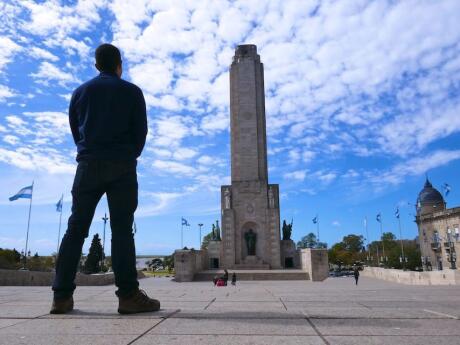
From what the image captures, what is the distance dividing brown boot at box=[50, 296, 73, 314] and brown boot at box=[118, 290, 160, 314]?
1.92ft

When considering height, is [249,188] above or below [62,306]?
above

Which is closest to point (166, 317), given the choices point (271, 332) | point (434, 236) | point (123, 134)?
point (271, 332)

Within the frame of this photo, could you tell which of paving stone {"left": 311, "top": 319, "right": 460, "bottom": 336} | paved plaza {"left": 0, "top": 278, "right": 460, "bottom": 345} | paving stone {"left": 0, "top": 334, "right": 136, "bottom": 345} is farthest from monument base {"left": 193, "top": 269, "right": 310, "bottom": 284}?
paving stone {"left": 0, "top": 334, "right": 136, "bottom": 345}

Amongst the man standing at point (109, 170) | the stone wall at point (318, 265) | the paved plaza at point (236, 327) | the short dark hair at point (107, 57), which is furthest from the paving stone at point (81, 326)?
the stone wall at point (318, 265)

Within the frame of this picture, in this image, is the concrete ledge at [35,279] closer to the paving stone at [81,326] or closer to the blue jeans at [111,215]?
the blue jeans at [111,215]

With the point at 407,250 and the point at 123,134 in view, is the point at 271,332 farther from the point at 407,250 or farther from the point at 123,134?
the point at 407,250

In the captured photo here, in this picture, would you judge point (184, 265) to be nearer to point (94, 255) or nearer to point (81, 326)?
point (94, 255)

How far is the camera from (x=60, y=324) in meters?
3.78

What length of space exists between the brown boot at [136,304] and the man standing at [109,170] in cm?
3

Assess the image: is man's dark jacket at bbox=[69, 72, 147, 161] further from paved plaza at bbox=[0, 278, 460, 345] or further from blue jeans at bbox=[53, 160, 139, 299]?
paved plaza at bbox=[0, 278, 460, 345]

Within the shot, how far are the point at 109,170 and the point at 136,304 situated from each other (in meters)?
1.61

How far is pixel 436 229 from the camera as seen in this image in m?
70.0

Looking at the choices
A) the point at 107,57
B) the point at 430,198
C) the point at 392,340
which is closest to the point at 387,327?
the point at 392,340

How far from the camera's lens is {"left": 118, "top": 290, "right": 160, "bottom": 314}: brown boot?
15.2ft
